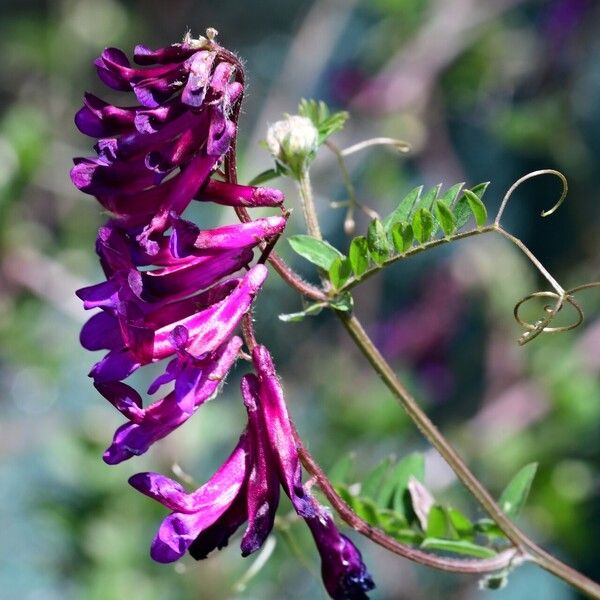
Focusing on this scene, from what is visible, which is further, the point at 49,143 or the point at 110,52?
the point at 49,143

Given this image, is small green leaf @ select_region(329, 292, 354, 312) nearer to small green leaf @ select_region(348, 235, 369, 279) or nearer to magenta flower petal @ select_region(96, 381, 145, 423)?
small green leaf @ select_region(348, 235, 369, 279)

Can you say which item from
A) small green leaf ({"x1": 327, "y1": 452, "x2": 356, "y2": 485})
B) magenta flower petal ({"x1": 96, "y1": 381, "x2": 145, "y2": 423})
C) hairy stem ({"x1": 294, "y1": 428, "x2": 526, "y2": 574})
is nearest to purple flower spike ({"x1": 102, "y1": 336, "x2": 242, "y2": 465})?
magenta flower petal ({"x1": 96, "y1": 381, "x2": 145, "y2": 423})

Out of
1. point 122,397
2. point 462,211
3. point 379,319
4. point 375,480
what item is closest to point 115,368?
point 122,397

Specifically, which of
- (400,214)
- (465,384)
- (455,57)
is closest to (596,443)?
(465,384)

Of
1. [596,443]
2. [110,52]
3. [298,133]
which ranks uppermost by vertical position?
[110,52]

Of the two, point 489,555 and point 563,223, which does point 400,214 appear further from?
point 563,223

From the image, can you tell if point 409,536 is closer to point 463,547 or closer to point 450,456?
point 463,547

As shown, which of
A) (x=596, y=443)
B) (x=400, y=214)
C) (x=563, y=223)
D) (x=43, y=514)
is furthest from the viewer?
(x=563, y=223)
